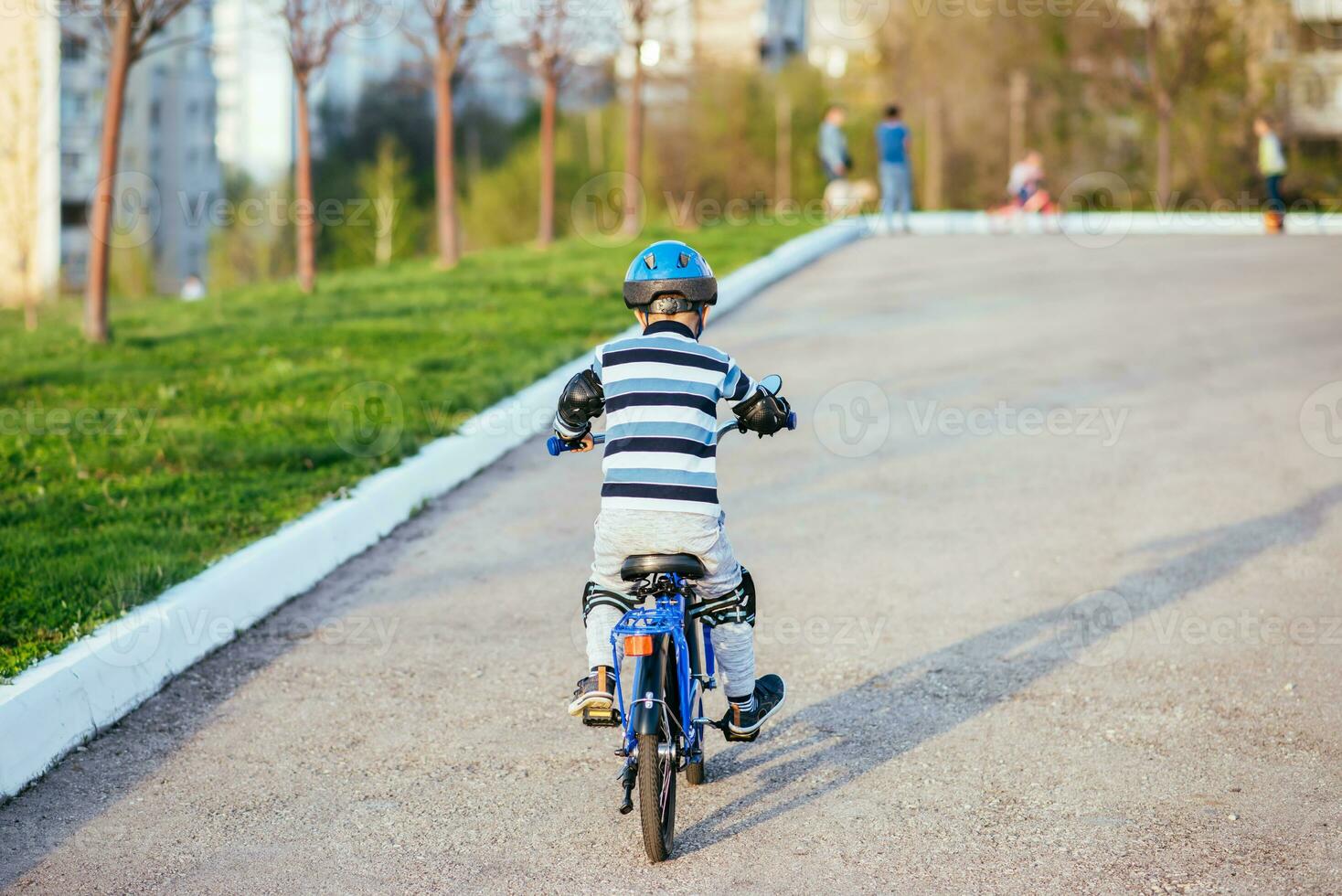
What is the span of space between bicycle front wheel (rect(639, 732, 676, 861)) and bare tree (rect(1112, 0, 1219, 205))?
31149mm

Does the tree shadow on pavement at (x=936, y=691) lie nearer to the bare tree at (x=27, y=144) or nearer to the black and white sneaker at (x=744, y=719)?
the black and white sneaker at (x=744, y=719)

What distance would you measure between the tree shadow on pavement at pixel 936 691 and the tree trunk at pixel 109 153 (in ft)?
30.4

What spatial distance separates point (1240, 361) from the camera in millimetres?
12672

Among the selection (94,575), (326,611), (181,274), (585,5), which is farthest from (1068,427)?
(181,274)

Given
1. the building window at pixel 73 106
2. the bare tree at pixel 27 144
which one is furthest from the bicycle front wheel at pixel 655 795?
the building window at pixel 73 106

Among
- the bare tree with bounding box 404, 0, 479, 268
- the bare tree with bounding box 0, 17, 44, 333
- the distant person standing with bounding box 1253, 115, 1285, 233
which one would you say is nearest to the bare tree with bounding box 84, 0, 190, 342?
the bare tree with bounding box 0, 17, 44, 333

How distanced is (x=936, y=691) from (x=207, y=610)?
3242mm

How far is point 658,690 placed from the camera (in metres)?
4.23

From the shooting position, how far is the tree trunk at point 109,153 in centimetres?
1256

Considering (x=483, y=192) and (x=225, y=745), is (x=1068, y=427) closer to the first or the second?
(x=225, y=745)

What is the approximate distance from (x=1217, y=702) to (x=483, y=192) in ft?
191

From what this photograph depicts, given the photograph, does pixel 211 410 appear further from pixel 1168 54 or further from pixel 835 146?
pixel 1168 54

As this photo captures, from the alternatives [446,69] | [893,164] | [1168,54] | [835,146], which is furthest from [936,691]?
[1168,54]

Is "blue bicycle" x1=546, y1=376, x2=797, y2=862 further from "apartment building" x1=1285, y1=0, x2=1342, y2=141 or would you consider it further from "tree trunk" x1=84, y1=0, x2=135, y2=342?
"apartment building" x1=1285, y1=0, x2=1342, y2=141
